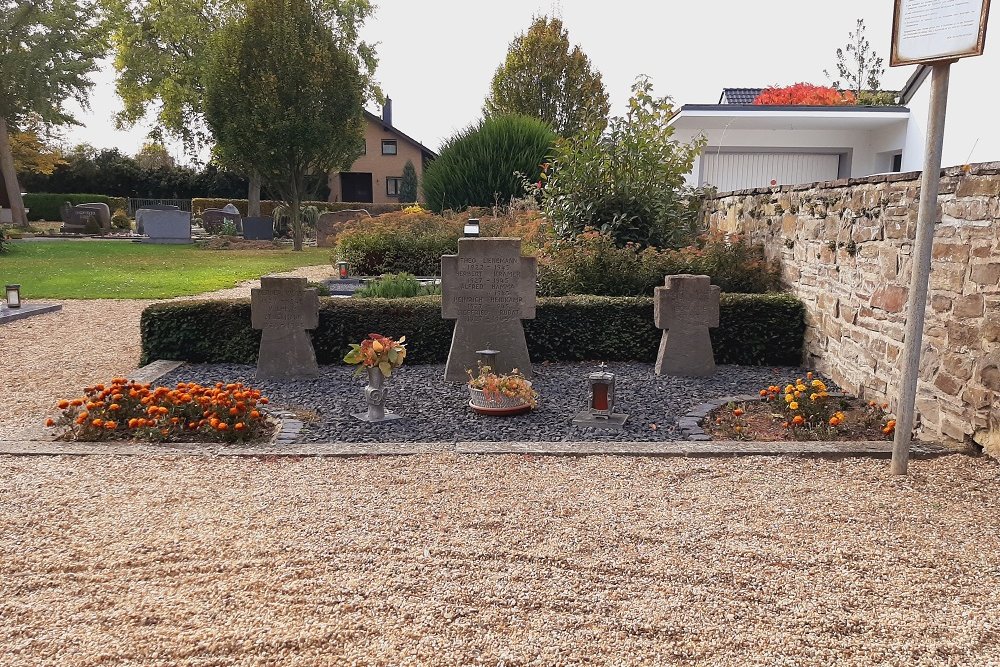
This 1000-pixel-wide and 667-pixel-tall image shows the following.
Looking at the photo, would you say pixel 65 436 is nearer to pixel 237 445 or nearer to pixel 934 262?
pixel 237 445

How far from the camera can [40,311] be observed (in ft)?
33.4

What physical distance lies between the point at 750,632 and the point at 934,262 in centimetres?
310

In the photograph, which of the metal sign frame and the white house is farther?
the white house

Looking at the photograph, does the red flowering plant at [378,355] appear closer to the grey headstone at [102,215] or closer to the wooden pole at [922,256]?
the wooden pole at [922,256]

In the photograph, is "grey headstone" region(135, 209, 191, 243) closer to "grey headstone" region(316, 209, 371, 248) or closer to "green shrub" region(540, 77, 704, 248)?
"grey headstone" region(316, 209, 371, 248)

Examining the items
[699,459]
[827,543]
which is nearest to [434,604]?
[827,543]

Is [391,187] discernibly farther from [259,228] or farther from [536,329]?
[536,329]

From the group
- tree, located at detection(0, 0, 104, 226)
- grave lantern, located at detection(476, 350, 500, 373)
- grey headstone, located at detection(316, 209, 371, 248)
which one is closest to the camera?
grave lantern, located at detection(476, 350, 500, 373)

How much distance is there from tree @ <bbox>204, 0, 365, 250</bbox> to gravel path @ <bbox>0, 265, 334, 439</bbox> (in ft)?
35.2

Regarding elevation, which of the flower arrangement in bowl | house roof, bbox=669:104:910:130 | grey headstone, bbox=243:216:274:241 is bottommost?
the flower arrangement in bowl

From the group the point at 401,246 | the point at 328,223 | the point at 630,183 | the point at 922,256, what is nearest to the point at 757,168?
the point at 630,183

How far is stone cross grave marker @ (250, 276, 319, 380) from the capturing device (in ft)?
21.3

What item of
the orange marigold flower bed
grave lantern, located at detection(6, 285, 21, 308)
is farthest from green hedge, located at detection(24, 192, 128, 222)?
the orange marigold flower bed

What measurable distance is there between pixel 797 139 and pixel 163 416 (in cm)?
1189
